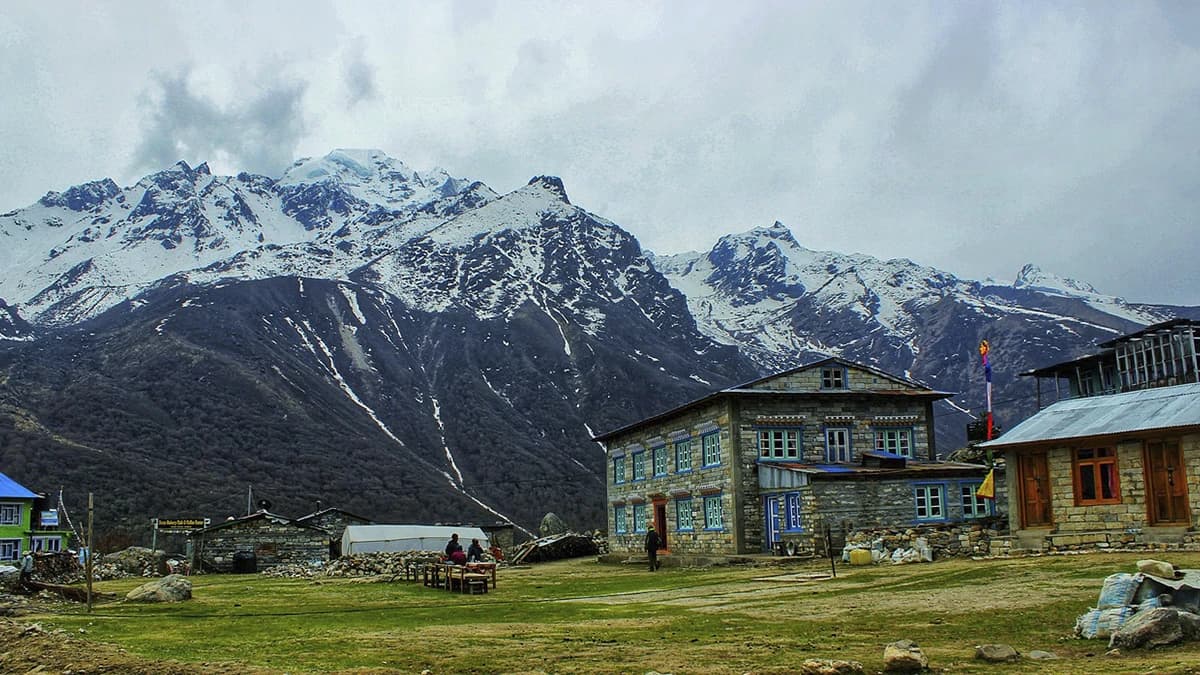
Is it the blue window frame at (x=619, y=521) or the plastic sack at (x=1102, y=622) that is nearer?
the plastic sack at (x=1102, y=622)

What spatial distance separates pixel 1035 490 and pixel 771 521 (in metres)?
11.2

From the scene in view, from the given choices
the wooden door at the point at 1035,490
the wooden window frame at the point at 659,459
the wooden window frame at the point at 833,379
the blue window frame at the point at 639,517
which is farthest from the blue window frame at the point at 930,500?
the blue window frame at the point at 639,517

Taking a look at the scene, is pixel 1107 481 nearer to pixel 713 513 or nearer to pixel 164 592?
pixel 713 513

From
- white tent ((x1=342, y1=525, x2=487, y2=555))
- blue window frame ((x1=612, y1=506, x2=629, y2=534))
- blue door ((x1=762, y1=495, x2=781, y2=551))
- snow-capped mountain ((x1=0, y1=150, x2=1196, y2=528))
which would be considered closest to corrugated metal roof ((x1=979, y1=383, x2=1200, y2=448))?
blue door ((x1=762, y1=495, x2=781, y2=551))

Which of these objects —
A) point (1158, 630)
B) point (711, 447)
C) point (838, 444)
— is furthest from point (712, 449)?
point (1158, 630)

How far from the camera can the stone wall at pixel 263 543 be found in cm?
5156

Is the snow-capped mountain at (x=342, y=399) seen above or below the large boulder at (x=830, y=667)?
above

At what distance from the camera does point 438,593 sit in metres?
27.1

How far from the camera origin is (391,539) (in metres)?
51.5

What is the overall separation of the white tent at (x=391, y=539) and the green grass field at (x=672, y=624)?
23536 mm

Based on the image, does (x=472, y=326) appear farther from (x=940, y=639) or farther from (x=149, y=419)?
(x=940, y=639)

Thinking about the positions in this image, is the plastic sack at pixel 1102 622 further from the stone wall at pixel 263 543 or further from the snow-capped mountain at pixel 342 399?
the snow-capped mountain at pixel 342 399

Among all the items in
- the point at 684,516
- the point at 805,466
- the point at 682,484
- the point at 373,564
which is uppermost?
the point at 805,466

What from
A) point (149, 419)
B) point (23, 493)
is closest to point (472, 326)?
point (149, 419)
